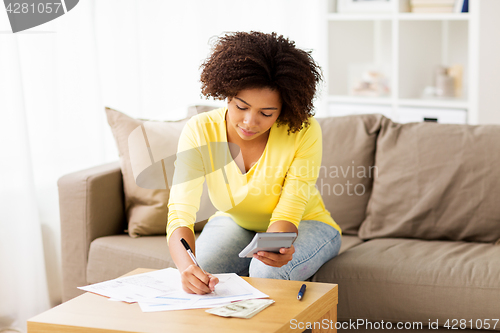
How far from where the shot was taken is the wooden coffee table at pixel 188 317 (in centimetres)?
106

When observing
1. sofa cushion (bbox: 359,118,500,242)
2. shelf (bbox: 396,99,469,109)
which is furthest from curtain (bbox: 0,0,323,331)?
sofa cushion (bbox: 359,118,500,242)

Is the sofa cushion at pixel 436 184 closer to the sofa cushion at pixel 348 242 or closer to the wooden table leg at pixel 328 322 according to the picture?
the sofa cushion at pixel 348 242

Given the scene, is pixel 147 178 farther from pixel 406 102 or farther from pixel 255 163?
pixel 406 102

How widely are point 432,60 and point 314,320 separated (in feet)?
7.77

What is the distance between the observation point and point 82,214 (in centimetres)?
198

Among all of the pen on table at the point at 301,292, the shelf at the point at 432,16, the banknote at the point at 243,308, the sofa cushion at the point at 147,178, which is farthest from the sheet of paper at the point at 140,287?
the shelf at the point at 432,16

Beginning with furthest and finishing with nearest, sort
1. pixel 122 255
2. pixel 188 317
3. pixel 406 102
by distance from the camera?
pixel 406 102 < pixel 122 255 < pixel 188 317

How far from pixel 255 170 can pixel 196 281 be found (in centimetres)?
46

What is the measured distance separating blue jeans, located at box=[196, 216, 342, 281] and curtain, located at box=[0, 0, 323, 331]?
2.89ft

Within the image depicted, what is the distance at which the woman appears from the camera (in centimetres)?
141

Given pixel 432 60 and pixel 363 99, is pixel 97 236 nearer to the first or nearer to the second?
pixel 363 99

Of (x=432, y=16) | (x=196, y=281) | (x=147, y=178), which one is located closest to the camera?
(x=196, y=281)

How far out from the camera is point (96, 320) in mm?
1112

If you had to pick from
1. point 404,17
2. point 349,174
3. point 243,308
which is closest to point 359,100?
point 404,17
